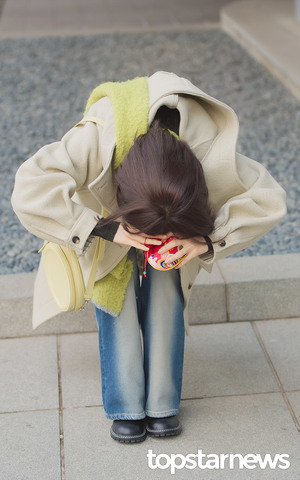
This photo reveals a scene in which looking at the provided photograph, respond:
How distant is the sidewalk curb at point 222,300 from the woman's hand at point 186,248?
0.90 m

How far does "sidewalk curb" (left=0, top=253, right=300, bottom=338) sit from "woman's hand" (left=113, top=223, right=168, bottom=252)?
37.8 inches

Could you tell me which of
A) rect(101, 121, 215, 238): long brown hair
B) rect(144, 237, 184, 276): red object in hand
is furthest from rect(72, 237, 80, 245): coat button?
rect(144, 237, 184, 276): red object in hand

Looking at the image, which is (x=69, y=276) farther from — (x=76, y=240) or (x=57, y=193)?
(x=57, y=193)

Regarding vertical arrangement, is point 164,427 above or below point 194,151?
below

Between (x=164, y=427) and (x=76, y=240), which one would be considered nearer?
(x=76, y=240)

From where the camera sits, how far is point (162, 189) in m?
2.08

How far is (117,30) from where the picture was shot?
311 inches

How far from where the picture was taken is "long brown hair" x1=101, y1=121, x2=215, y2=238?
2094 millimetres

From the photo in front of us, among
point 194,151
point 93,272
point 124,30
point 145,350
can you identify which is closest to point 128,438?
point 145,350

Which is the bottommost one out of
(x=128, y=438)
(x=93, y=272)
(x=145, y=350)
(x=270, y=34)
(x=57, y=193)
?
(x=270, y=34)

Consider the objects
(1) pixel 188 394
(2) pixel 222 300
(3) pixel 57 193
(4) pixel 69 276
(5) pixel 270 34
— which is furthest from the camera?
(5) pixel 270 34

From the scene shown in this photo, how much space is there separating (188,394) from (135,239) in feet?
2.81

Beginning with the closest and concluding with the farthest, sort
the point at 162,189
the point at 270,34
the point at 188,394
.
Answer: the point at 162,189 < the point at 188,394 < the point at 270,34

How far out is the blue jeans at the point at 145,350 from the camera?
253 cm
